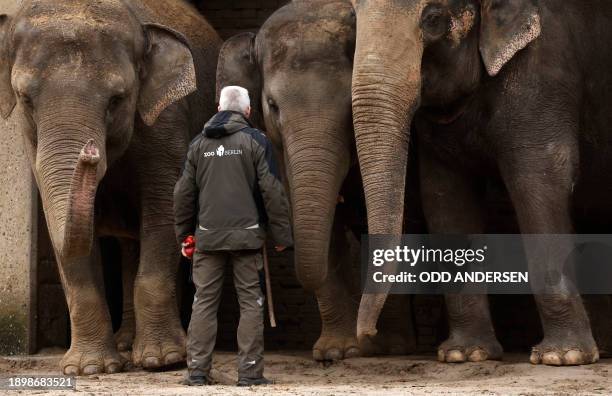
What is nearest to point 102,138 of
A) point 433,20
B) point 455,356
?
point 433,20

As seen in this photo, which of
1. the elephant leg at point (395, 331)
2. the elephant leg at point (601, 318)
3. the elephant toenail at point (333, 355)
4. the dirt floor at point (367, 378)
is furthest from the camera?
the elephant leg at point (601, 318)

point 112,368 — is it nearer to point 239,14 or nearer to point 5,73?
point 5,73

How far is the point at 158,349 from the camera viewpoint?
422 inches

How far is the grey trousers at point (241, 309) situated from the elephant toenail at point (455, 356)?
161 cm

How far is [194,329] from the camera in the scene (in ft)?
31.2

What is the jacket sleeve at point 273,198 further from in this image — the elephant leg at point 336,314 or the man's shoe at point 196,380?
the elephant leg at point 336,314

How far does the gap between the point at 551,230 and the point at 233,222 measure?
206 centimetres

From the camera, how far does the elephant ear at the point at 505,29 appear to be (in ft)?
34.0

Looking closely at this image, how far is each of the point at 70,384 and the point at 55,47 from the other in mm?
2009

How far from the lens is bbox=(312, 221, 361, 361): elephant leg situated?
1126 cm

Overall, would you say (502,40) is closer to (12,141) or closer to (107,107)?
(107,107)

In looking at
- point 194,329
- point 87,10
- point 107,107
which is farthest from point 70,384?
point 87,10

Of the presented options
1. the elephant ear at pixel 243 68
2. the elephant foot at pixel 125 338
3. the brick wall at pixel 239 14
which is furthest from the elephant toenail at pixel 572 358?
the brick wall at pixel 239 14

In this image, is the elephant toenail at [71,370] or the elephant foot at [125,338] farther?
the elephant foot at [125,338]
